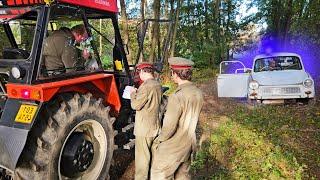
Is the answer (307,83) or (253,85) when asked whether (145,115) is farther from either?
(307,83)

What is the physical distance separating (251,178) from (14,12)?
12.4 ft

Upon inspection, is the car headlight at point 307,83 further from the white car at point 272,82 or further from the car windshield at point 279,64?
the car windshield at point 279,64

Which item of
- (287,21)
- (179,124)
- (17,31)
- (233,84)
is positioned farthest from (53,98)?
(287,21)

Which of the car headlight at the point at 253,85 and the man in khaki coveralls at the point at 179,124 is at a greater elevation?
the man in khaki coveralls at the point at 179,124

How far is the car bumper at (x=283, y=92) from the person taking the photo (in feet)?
34.3

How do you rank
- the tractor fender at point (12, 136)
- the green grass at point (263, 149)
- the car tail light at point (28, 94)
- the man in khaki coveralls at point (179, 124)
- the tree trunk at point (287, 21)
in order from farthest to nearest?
the tree trunk at point (287, 21)
the green grass at point (263, 149)
the car tail light at point (28, 94)
the tractor fender at point (12, 136)
the man in khaki coveralls at point (179, 124)

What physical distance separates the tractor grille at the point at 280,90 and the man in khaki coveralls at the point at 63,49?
702 centimetres

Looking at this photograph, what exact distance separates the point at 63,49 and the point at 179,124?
203cm

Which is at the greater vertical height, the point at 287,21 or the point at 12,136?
the point at 287,21

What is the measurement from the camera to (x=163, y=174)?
384 cm

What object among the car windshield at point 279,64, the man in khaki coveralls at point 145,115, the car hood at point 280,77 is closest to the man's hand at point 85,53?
the man in khaki coveralls at point 145,115

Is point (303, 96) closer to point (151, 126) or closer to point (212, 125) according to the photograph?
point (212, 125)

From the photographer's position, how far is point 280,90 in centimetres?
1061

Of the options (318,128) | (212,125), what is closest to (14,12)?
(212,125)
